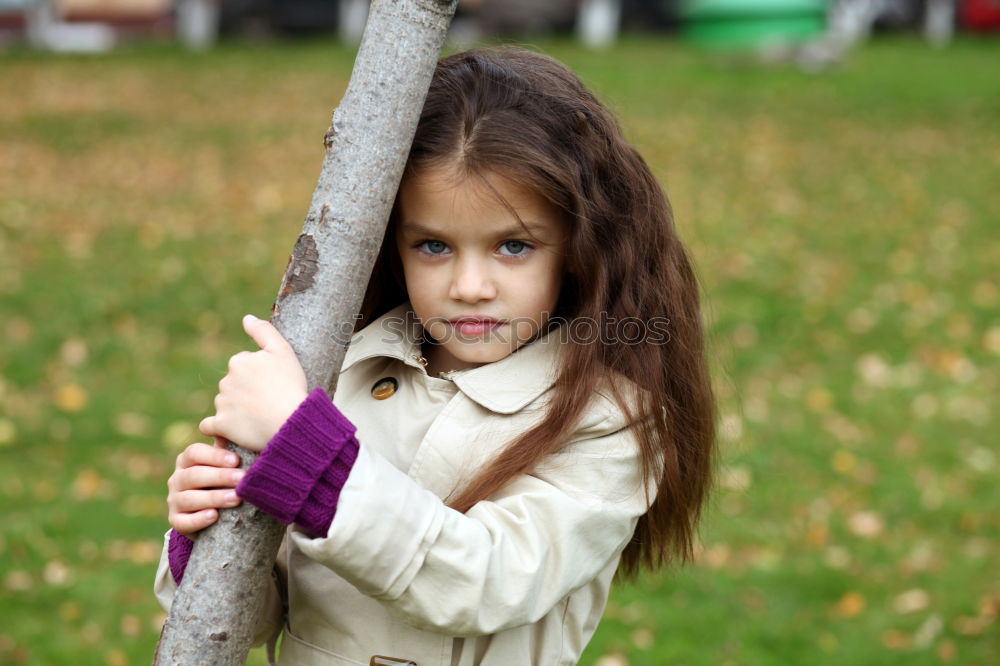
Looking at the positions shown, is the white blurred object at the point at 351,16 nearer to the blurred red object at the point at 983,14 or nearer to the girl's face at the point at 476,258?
the blurred red object at the point at 983,14

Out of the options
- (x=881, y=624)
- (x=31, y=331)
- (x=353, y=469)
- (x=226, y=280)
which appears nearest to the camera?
(x=353, y=469)

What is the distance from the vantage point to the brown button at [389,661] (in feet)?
5.79

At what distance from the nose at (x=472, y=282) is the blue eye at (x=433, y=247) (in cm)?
4

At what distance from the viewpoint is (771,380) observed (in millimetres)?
6254

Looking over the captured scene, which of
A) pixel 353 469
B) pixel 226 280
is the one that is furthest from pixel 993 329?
pixel 353 469

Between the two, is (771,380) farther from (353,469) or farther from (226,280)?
(353,469)

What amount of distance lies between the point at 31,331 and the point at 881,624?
4.92 meters

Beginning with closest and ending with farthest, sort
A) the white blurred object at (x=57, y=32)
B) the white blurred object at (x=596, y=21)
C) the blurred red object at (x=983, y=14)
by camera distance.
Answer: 1. the white blurred object at (x=57, y=32)
2. the blurred red object at (x=983, y=14)
3. the white blurred object at (x=596, y=21)

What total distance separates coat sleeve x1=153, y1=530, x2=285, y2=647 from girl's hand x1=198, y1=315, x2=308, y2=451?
0.40m

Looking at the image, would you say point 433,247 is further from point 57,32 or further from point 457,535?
point 57,32

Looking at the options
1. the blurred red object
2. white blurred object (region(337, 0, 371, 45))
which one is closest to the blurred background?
white blurred object (region(337, 0, 371, 45))

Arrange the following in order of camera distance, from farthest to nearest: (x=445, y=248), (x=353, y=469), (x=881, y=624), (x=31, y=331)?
(x=31, y=331) → (x=881, y=624) → (x=445, y=248) → (x=353, y=469)

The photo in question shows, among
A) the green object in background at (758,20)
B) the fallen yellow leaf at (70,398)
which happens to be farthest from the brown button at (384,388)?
the green object in background at (758,20)

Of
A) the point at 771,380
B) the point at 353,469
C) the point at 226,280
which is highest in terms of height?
the point at 353,469
